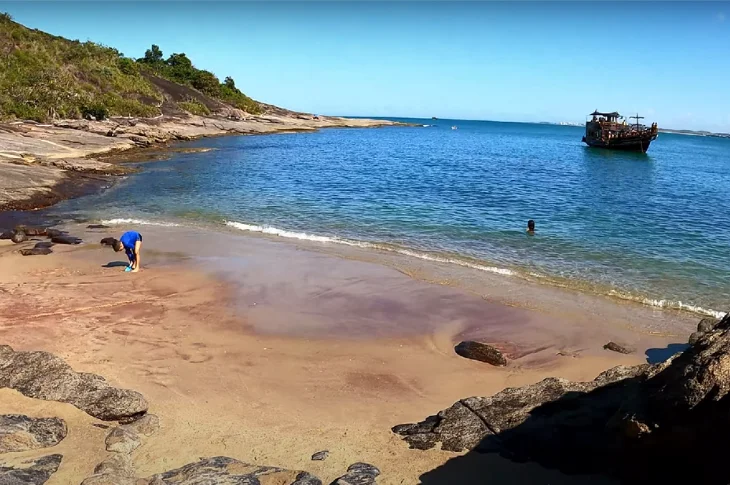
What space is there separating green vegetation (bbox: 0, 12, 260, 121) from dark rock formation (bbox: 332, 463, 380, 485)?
46356 millimetres

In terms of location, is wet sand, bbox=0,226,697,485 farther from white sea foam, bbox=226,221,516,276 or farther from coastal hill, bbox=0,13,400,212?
coastal hill, bbox=0,13,400,212

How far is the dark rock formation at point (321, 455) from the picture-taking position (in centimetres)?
631

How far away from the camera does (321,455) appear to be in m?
6.37

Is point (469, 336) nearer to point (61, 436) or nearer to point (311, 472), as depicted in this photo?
point (311, 472)

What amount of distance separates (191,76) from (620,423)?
94.8 meters

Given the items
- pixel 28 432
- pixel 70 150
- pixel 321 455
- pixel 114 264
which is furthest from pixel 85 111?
pixel 321 455

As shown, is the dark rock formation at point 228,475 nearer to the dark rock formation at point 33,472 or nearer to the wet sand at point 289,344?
the wet sand at point 289,344

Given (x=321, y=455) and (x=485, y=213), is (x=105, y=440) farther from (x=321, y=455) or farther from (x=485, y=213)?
(x=485, y=213)

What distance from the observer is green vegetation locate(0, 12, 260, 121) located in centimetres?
4819

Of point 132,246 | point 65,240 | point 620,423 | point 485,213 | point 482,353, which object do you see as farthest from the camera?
point 485,213

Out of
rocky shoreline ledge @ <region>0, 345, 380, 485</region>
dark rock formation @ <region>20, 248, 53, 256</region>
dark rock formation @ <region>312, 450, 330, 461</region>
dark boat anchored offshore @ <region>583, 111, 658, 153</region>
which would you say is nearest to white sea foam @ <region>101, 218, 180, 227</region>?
dark rock formation @ <region>20, 248, 53, 256</region>

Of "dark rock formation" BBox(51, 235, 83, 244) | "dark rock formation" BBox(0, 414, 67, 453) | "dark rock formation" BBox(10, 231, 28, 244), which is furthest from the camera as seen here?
"dark rock formation" BBox(51, 235, 83, 244)

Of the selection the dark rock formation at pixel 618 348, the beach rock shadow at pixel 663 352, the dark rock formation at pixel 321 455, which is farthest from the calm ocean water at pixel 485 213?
the dark rock formation at pixel 321 455

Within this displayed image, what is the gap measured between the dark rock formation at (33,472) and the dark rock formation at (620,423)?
150 inches
